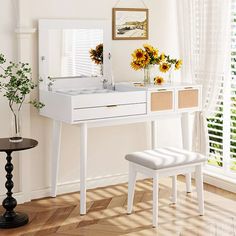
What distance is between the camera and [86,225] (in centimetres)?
385

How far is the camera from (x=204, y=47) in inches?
183

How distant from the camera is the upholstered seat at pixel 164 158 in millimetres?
3787

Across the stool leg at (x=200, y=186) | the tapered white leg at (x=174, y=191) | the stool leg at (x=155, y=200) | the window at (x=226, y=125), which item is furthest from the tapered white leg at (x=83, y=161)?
the window at (x=226, y=125)

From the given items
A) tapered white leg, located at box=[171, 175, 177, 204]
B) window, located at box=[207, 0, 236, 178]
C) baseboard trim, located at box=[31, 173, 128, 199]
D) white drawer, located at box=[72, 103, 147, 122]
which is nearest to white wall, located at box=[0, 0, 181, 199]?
baseboard trim, located at box=[31, 173, 128, 199]

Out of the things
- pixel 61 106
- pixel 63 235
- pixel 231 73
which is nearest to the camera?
pixel 63 235

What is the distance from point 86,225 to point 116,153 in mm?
1106

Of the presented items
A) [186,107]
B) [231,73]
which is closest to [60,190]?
[186,107]

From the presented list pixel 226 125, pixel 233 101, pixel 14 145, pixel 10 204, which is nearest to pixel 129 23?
pixel 233 101

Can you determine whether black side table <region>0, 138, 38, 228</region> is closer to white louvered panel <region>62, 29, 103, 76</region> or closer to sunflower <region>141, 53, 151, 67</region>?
white louvered panel <region>62, 29, 103, 76</region>

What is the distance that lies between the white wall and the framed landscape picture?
0.15 ft

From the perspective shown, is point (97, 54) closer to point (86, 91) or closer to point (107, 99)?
point (86, 91)

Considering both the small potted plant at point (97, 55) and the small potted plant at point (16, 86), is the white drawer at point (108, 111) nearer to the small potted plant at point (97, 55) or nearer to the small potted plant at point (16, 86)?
the small potted plant at point (16, 86)

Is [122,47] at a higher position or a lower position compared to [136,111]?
higher

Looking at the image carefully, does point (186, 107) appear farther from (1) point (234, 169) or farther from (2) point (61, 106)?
(2) point (61, 106)
